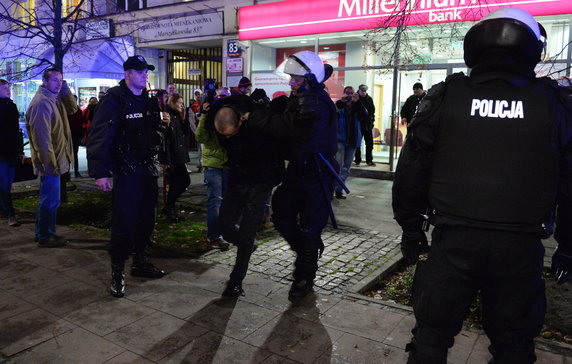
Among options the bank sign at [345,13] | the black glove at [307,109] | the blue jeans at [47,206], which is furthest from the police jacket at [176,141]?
the bank sign at [345,13]

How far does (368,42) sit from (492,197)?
1054 centimetres

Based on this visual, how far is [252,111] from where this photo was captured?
3875 mm

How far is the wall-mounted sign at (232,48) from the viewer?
1458 cm

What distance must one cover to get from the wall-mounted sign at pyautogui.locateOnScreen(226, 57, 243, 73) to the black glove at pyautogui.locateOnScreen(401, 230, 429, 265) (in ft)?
42.0

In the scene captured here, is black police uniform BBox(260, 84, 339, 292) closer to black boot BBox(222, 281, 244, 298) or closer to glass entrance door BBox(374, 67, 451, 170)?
black boot BBox(222, 281, 244, 298)

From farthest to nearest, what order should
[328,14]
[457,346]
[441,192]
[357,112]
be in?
[328,14] < [357,112] < [457,346] < [441,192]

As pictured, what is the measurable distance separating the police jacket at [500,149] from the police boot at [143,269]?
123 inches

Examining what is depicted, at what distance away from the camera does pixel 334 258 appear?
209 inches

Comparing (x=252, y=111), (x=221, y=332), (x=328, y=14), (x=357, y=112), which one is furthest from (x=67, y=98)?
(x=328, y=14)

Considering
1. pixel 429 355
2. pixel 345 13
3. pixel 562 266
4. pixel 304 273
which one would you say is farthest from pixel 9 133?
pixel 345 13

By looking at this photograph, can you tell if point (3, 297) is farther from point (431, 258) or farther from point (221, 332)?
point (431, 258)

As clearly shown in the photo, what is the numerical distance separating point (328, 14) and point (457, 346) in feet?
34.2

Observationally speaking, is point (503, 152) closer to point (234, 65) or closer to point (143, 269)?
point (143, 269)

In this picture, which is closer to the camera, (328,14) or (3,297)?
(3,297)
